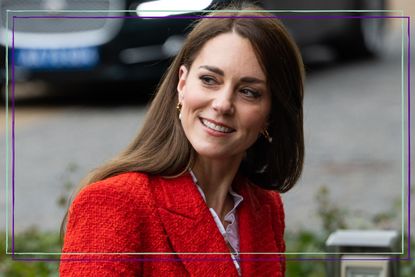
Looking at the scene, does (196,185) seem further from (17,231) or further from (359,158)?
(359,158)

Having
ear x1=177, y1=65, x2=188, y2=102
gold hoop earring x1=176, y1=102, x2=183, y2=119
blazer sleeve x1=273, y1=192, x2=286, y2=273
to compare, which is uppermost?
ear x1=177, y1=65, x2=188, y2=102

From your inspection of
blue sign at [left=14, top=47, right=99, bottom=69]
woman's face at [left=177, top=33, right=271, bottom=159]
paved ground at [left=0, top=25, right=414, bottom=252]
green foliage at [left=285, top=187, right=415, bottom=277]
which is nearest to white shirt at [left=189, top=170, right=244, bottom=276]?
woman's face at [left=177, top=33, right=271, bottom=159]

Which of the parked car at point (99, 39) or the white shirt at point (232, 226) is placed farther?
the parked car at point (99, 39)

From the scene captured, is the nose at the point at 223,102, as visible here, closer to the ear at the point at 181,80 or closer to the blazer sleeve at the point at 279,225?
the ear at the point at 181,80

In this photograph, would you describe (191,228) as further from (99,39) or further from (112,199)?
(99,39)

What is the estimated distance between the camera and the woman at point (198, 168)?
2.26 m

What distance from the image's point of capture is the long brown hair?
232 cm

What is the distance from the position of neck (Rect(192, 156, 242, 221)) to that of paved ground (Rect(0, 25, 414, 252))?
112 inches

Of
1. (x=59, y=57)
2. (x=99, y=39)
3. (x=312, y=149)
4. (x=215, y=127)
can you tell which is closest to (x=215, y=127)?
(x=215, y=127)

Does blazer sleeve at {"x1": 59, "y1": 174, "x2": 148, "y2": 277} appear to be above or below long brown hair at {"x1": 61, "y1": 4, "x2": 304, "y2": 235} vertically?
below

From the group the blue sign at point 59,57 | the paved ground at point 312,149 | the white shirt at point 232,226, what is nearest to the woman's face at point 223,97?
the white shirt at point 232,226

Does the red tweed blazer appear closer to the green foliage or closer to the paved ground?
the green foliage

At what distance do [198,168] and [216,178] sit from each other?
5 cm

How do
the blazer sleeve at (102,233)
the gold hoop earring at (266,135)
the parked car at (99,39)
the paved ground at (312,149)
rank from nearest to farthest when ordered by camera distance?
the blazer sleeve at (102,233) < the gold hoop earring at (266,135) < the parked car at (99,39) < the paved ground at (312,149)
